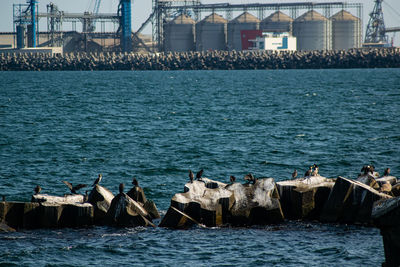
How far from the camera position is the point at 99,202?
16.9 meters

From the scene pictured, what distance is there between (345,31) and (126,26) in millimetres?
51267

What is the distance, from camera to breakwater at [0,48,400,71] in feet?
440

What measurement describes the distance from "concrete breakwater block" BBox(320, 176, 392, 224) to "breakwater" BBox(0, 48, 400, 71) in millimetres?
118305

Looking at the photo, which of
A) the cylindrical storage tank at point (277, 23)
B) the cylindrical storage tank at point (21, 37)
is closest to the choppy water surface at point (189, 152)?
the cylindrical storage tank at point (21, 37)

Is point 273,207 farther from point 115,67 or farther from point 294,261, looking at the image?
point 115,67

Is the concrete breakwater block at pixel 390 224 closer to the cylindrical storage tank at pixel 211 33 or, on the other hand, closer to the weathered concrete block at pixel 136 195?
the weathered concrete block at pixel 136 195

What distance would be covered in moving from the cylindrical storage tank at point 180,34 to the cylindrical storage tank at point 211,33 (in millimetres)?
1716

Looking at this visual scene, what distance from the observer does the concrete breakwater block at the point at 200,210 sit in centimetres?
1636

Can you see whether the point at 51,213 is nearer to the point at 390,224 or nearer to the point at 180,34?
the point at 390,224

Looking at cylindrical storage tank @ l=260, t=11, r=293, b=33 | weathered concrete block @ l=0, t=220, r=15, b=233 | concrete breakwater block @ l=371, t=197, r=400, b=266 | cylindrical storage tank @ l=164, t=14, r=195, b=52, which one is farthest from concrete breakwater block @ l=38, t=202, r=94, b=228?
cylindrical storage tank @ l=260, t=11, r=293, b=33

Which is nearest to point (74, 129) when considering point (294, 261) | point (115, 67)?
point (294, 261)

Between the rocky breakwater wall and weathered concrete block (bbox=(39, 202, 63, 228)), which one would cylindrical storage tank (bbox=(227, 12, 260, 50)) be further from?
weathered concrete block (bbox=(39, 202, 63, 228))

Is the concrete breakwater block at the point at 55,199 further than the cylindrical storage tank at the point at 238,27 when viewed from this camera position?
No

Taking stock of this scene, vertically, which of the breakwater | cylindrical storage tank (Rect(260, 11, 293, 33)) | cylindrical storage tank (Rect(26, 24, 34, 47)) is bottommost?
the breakwater
